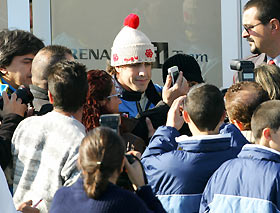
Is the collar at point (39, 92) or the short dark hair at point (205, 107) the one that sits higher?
the collar at point (39, 92)

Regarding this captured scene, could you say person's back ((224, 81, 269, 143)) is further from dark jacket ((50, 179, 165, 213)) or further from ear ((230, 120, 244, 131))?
dark jacket ((50, 179, 165, 213))

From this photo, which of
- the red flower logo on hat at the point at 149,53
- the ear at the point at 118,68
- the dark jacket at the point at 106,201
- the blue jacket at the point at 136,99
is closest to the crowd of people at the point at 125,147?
the dark jacket at the point at 106,201

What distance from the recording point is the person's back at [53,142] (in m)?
2.80

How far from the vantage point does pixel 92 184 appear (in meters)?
2.30

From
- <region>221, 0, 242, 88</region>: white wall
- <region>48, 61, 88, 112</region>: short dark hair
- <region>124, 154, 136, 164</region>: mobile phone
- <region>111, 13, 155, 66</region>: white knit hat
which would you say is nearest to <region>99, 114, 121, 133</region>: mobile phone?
<region>124, 154, 136, 164</region>: mobile phone

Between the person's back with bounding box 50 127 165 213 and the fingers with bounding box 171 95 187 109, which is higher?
the fingers with bounding box 171 95 187 109

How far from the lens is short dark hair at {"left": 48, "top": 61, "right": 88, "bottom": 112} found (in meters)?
2.93

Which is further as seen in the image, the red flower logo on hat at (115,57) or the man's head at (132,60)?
the red flower logo on hat at (115,57)

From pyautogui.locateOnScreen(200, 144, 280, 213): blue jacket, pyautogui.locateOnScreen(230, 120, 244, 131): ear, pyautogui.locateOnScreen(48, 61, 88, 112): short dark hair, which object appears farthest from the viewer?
pyautogui.locateOnScreen(230, 120, 244, 131): ear

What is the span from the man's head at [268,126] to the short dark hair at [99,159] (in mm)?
935

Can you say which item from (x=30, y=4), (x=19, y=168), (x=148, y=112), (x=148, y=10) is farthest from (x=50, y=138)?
(x=148, y=10)

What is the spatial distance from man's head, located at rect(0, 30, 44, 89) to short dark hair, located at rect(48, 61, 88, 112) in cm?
80

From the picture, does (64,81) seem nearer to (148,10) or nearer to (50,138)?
(50,138)

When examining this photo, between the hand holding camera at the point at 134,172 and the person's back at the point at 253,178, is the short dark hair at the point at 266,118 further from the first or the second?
the hand holding camera at the point at 134,172
